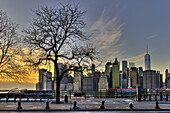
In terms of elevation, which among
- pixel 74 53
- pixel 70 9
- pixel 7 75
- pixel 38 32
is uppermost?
pixel 70 9

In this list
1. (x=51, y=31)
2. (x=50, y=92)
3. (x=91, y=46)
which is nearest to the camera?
(x=51, y=31)

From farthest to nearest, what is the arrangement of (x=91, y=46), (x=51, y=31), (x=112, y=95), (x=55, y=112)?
(x=112, y=95) → (x=91, y=46) → (x=51, y=31) → (x=55, y=112)

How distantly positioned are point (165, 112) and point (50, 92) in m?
21.7

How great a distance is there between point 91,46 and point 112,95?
15962 mm

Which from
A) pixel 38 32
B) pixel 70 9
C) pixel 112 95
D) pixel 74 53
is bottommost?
pixel 112 95

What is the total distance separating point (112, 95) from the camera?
47.3 m

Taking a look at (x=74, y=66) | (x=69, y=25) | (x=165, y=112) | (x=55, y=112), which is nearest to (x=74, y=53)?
(x=74, y=66)

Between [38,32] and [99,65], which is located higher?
[38,32]

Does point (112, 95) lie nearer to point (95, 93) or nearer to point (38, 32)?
point (95, 93)

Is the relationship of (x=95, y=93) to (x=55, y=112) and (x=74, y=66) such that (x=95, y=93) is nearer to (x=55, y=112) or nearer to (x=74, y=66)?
(x=74, y=66)

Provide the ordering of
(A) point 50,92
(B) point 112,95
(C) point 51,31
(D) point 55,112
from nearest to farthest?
(D) point 55,112
(C) point 51,31
(A) point 50,92
(B) point 112,95

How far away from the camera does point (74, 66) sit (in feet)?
108

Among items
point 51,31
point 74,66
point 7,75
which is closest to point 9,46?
point 7,75

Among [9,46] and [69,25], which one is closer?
[69,25]
